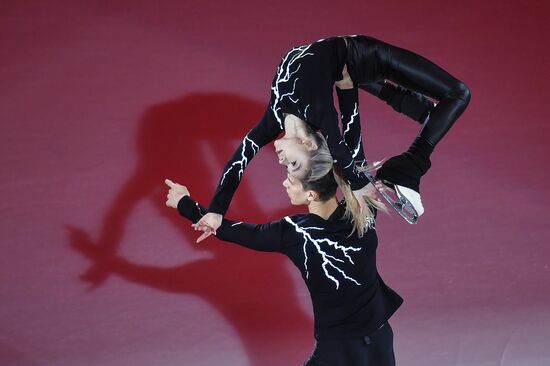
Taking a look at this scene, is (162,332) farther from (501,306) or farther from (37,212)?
(501,306)

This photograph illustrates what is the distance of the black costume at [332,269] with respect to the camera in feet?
7.16

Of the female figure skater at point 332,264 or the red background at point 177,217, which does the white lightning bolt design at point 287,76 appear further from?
the red background at point 177,217

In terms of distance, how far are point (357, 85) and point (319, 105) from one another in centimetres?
26

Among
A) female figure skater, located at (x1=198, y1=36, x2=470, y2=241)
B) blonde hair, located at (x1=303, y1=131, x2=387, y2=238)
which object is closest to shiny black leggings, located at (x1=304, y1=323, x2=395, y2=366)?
blonde hair, located at (x1=303, y1=131, x2=387, y2=238)

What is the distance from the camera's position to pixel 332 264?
2180mm

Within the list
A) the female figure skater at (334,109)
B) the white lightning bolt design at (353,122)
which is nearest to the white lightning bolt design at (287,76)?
the female figure skater at (334,109)

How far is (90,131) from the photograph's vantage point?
10.9 feet

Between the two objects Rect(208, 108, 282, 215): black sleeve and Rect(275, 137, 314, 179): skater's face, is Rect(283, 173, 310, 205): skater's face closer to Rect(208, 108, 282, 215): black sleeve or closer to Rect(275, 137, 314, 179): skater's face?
Rect(275, 137, 314, 179): skater's face

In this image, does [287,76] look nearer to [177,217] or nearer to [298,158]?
[298,158]

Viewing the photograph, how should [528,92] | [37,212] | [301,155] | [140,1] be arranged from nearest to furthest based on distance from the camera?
[301,155], [37,212], [140,1], [528,92]

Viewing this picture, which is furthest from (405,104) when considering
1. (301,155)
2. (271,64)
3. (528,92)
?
(528,92)

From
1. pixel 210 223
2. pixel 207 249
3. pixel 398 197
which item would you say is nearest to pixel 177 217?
pixel 207 249

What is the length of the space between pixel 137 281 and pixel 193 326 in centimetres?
34

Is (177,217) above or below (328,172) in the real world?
below
